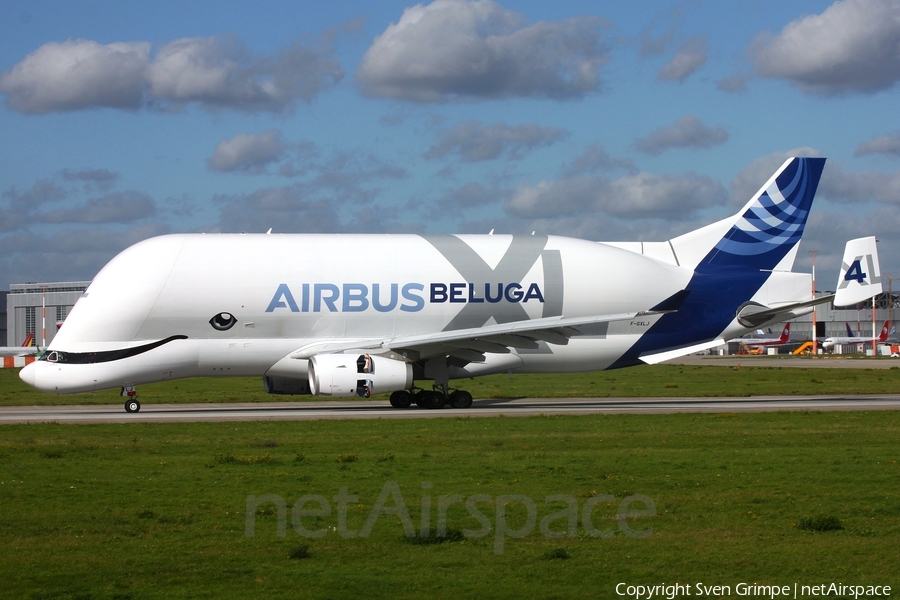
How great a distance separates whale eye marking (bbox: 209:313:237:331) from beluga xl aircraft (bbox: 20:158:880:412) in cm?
5

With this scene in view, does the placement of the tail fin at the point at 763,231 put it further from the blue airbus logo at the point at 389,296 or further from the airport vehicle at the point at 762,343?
the airport vehicle at the point at 762,343

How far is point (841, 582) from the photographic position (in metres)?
9.81

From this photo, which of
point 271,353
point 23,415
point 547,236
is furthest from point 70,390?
point 547,236

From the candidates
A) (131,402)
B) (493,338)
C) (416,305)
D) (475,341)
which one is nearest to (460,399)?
(475,341)

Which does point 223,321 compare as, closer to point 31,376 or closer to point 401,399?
point 31,376

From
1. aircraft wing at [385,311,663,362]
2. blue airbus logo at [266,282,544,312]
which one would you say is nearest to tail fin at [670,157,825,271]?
aircraft wing at [385,311,663,362]

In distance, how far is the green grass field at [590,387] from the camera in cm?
4062

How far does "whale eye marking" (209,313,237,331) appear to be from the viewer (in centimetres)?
3177

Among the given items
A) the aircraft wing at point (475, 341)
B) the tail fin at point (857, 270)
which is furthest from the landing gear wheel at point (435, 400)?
the tail fin at point (857, 270)

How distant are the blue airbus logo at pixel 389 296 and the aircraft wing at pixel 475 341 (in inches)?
43.5

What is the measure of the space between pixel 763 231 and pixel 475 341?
12799mm

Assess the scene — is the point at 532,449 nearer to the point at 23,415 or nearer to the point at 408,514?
the point at 408,514

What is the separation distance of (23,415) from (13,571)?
22.6 metres

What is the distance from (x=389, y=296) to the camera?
32812mm
